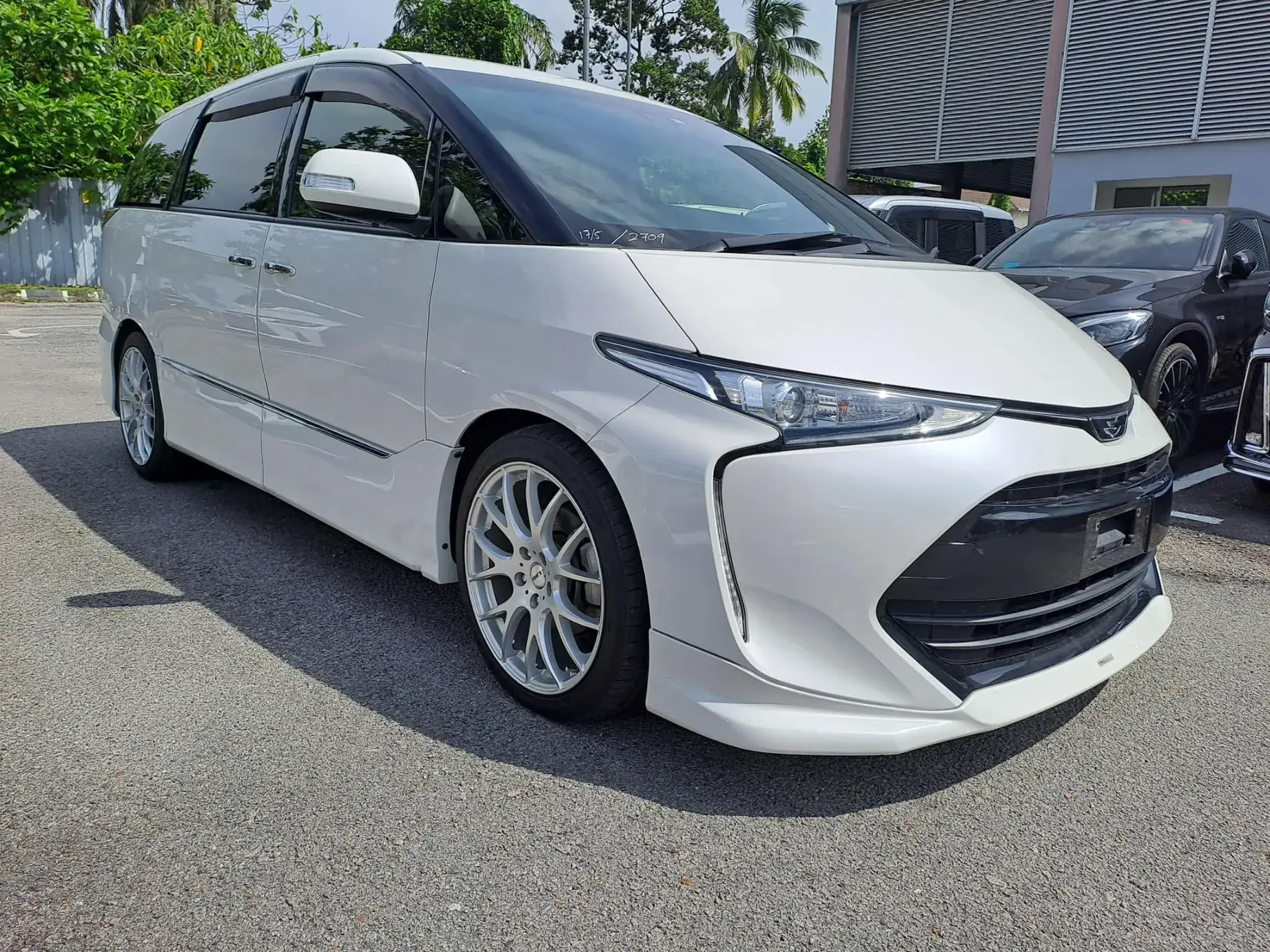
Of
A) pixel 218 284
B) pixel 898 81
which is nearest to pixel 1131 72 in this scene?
pixel 898 81

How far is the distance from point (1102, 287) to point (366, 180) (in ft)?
14.1

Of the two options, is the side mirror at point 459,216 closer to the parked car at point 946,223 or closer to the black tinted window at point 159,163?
the black tinted window at point 159,163

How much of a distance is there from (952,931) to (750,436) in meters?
1.03

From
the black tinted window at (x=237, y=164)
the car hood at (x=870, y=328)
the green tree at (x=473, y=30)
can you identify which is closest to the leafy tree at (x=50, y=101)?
the black tinted window at (x=237, y=164)

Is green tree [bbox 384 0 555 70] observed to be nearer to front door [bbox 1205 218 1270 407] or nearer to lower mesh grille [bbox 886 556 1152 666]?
front door [bbox 1205 218 1270 407]

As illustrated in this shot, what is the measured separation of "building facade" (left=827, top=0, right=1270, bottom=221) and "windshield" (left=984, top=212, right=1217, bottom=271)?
817cm

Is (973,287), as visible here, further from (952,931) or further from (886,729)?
(952,931)

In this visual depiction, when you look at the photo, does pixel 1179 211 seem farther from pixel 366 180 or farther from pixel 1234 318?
pixel 366 180

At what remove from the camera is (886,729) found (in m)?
2.19

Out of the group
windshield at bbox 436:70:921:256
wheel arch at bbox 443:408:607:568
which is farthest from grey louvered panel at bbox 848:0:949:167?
wheel arch at bbox 443:408:607:568

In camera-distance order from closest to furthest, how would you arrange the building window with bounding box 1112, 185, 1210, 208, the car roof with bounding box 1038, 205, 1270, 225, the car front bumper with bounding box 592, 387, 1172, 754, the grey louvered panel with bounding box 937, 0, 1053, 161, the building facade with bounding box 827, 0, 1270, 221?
the car front bumper with bounding box 592, 387, 1172, 754, the car roof with bounding box 1038, 205, 1270, 225, the building facade with bounding box 827, 0, 1270, 221, the building window with bounding box 1112, 185, 1210, 208, the grey louvered panel with bounding box 937, 0, 1053, 161

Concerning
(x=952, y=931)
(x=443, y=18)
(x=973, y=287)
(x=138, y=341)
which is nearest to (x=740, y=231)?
(x=973, y=287)

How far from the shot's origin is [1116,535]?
8.17 ft

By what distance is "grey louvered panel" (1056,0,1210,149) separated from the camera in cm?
1358
